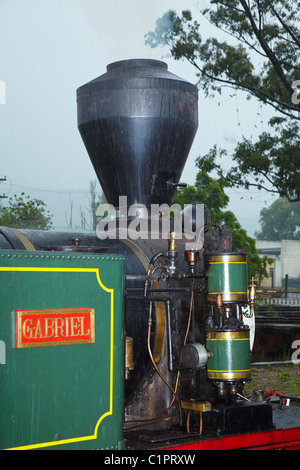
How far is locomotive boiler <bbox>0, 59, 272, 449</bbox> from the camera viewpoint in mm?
3094

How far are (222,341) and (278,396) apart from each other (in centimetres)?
135

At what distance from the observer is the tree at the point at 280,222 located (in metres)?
68.8

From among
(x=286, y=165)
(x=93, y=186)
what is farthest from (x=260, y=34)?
(x=93, y=186)

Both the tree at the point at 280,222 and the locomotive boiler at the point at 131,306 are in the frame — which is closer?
the locomotive boiler at the point at 131,306

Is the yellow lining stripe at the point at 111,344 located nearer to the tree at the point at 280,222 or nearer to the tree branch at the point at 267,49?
the tree branch at the point at 267,49

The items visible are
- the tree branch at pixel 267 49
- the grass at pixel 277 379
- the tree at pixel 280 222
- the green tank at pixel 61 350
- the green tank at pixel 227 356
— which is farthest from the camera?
the tree at pixel 280 222

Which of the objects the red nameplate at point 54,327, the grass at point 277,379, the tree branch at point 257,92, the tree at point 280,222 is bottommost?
the grass at point 277,379

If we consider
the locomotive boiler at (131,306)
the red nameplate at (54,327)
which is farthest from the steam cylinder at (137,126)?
the red nameplate at (54,327)

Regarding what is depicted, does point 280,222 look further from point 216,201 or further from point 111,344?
point 111,344

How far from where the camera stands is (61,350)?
10.5 ft

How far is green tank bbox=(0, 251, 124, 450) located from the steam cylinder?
61.2 inches

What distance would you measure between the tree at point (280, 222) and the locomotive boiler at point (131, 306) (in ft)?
211

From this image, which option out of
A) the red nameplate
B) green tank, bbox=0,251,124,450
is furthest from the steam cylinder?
the red nameplate
